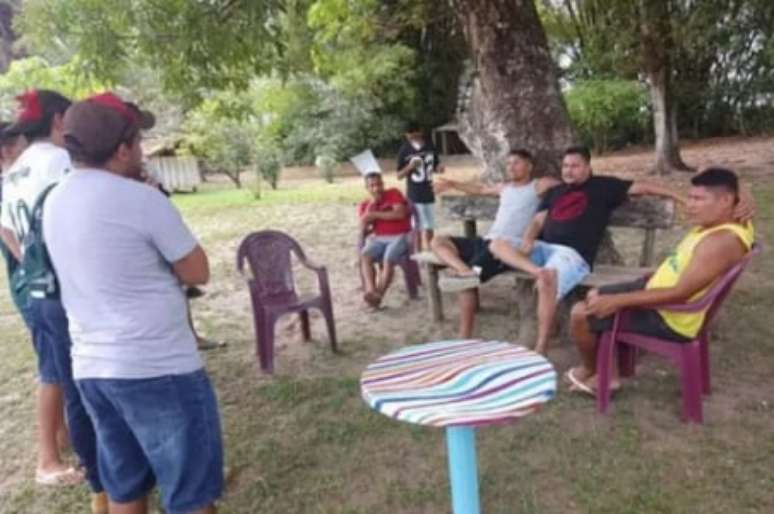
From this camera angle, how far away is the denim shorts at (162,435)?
2043 millimetres

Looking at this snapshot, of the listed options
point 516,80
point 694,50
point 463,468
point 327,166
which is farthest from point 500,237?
point 327,166

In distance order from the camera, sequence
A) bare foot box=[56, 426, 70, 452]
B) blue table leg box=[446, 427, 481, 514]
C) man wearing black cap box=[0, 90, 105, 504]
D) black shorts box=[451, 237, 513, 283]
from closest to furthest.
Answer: blue table leg box=[446, 427, 481, 514], man wearing black cap box=[0, 90, 105, 504], bare foot box=[56, 426, 70, 452], black shorts box=[451, 237, 513, 283]

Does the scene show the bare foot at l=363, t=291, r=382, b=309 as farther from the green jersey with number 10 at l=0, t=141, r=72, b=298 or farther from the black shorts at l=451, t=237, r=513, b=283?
the green jersey with number 10 at l=0, t=141, r=72, b=298

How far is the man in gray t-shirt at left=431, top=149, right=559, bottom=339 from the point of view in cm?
446

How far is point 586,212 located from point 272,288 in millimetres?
2101

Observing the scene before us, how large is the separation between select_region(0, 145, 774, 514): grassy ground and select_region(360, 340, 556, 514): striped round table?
0.71 m

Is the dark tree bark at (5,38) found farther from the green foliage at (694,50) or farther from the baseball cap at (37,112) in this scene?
the baseball cap at (37,112)

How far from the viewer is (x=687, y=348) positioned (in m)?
3.23

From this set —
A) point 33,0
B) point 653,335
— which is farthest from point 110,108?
point 33,0

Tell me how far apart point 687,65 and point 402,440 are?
1623cm

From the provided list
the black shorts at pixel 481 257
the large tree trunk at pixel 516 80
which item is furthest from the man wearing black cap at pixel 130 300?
the large tree trunk at pixel 516 80

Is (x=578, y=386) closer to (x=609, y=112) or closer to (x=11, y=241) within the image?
(x=11, y=241)

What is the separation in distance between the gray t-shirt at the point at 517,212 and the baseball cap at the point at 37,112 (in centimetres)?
274

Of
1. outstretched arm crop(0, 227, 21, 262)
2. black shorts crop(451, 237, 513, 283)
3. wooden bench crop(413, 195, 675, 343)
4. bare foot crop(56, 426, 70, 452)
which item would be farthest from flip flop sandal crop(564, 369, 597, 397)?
outstretched arm crop(0, 227, 21, 262)
